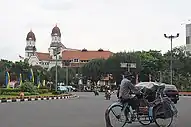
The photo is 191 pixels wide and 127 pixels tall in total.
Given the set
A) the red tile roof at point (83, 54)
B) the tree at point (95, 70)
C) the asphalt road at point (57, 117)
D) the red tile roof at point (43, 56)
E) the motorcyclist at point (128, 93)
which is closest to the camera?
the motorcyclist at point (128, 93)

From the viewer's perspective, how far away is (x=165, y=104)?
447 inches

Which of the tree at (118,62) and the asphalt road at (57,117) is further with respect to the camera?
the tree at (118,62)

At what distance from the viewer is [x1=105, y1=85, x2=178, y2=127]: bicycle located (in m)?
11.0

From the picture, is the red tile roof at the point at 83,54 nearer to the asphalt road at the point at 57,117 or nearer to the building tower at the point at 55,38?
the building tower at the point at 55,38

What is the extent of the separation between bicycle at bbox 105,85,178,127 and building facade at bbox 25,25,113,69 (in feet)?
406

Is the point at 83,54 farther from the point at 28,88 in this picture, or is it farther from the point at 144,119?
the point at 144,119

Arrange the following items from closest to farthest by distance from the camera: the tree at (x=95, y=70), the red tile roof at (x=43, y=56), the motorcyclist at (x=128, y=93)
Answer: the motorcyclist at (x=128, y=93), the tree at (x=95, y=70), the red tile roof at (x=43, y=56)

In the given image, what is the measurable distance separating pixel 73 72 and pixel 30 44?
46576 mm

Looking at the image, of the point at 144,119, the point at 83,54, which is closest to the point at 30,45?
the point at 83,54

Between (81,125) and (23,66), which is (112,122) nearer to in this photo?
(81,125)

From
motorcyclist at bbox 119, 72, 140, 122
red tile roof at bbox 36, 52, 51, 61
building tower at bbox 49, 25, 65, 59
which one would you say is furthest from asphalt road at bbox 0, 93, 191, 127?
red tile roof at bbox 36, 52, 51, 61

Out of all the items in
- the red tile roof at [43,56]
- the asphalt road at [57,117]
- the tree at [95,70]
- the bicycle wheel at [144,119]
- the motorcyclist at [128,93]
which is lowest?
the asphalt road at [57,117]

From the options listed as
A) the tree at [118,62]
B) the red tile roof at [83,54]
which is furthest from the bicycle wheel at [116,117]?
the red tile roof at [83,54]

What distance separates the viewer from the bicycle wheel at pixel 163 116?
444 inches
